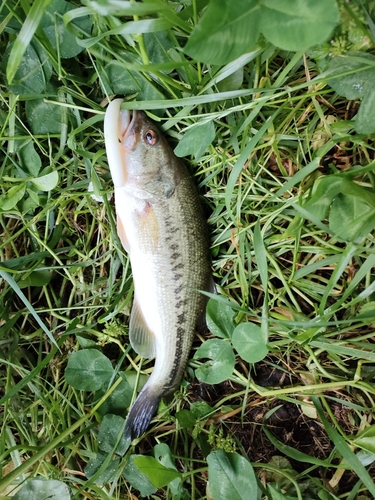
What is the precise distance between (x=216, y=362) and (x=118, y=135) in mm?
789

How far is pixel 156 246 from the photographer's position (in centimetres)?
135

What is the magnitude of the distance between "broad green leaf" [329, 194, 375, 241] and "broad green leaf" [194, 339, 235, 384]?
0.52m

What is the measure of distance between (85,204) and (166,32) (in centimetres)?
61

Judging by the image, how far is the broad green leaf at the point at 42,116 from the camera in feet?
4.51

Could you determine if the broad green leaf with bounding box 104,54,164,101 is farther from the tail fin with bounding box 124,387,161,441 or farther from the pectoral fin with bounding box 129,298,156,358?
the tail fin with bounding box 124,387,161,441

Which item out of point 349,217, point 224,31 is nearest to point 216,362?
point 349,217

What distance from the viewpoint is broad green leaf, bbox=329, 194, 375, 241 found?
108 centimetres

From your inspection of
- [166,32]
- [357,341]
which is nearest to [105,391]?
[357,341]

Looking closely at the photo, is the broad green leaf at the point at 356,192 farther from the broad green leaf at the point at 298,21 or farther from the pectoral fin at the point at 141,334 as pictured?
the pectoral fin at the point at 141,334

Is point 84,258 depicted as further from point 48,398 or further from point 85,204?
point 48,398

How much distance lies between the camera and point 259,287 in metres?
1.40

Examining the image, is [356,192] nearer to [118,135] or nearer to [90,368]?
[118,135]

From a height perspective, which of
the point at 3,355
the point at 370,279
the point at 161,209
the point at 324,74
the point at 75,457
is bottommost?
the point at 75,457

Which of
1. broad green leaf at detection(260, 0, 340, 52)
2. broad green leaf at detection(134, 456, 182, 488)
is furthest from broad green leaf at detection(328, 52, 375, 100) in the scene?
broad green leaf at detection(134, 456, 182, 488)
